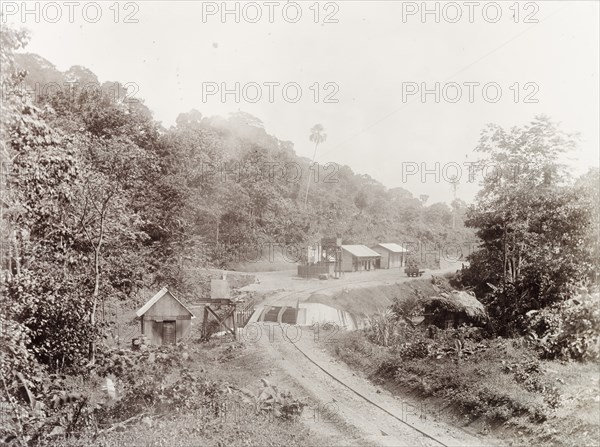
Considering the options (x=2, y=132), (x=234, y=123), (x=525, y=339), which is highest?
(x=234, y=123)

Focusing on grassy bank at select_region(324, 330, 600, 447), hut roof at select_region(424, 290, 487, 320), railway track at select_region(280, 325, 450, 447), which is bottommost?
railway track at select_region(280, 325, 450, 447)

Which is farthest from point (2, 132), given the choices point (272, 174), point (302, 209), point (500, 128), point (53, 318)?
point (302, 209)

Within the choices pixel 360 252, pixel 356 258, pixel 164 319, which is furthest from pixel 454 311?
pixel 360 252

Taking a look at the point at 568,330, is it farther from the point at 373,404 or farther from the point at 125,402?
the point at 125,402

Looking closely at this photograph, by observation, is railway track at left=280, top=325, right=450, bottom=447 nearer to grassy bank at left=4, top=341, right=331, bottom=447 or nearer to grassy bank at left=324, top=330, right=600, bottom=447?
grassy bank at left=324, top=330, right=600, bottom=447

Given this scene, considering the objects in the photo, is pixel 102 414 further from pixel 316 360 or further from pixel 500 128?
pixel 500 128

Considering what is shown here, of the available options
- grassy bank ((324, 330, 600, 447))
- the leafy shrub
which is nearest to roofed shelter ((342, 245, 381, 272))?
grassy bank ((324, 330, 600, 447))
